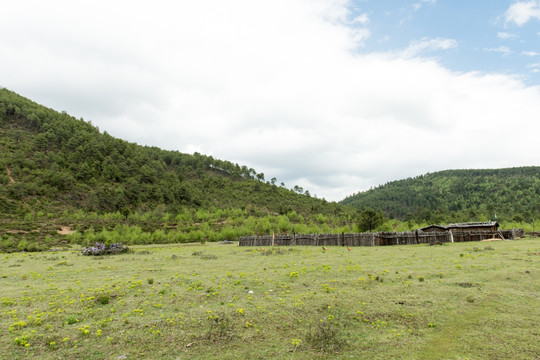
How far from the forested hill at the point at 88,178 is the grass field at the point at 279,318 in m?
54.2

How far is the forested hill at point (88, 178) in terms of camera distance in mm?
59938

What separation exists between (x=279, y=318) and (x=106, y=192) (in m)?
74.3

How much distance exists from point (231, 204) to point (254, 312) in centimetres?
7954

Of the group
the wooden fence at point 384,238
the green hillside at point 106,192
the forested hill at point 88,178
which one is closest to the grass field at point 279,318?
the wooden fence at point 384,238

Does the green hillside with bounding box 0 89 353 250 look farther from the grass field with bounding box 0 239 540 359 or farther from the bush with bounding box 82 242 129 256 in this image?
the grass field with bounding box 0 239 540 359

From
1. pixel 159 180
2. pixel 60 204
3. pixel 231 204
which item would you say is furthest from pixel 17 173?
pixel 231 204

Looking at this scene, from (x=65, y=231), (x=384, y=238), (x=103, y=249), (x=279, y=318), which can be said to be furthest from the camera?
(x=65, y=231)

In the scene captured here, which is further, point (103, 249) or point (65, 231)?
point (65, 231)

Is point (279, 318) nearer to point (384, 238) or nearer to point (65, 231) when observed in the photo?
point (384, 238)

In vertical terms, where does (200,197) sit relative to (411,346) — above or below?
above

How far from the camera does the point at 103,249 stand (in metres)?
27.0

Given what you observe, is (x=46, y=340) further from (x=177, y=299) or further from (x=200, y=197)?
(x=200, y=197)

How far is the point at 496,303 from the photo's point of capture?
898cm

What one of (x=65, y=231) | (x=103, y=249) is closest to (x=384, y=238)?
(x=103, y=249)
